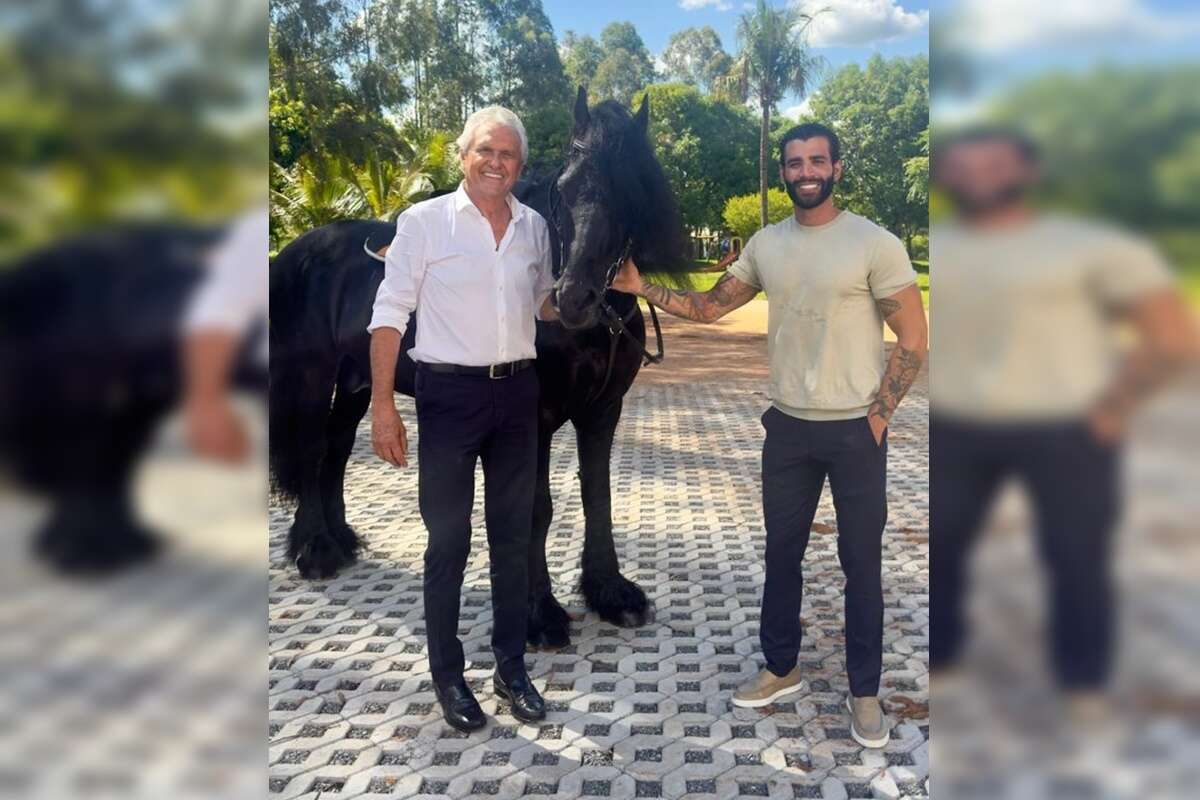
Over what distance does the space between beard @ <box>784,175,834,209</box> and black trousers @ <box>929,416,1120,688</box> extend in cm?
214

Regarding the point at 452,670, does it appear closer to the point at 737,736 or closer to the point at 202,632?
the point at 737,736

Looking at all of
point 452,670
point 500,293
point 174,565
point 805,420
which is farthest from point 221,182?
point 452,670

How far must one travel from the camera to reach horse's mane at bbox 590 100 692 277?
2924 mm

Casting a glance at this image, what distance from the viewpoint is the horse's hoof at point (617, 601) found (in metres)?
3.80

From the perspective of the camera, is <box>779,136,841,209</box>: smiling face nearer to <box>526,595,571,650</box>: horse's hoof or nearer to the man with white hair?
the man with white hair

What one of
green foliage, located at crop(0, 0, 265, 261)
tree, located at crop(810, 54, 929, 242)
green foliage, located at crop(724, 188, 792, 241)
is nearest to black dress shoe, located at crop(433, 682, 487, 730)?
green foliage, located at crop(0, 0, 265, 261)

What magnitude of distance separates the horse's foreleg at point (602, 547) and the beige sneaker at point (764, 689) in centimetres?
77

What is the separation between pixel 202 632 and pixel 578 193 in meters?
2.37

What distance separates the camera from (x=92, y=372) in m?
0.61

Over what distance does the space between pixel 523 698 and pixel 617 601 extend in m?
0.88

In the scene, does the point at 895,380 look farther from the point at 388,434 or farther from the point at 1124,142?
the point at 1124,142

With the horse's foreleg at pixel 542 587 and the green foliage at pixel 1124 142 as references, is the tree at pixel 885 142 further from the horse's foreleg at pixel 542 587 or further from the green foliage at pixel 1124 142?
the green foliage at pixel 1124 142

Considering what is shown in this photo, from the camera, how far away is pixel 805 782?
2643mm

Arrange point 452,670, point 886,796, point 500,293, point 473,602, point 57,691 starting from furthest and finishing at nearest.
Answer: point 473,602
point 452,670
point 500,293
point 886,796
point 57,691
